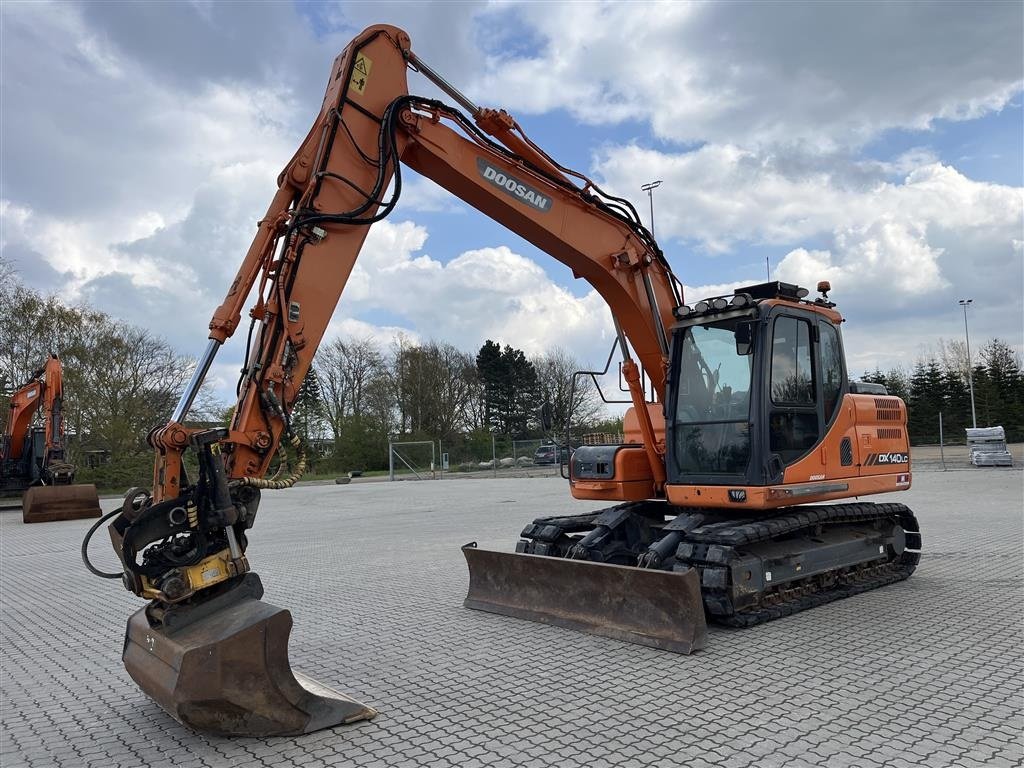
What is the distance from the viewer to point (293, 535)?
47.0 ft

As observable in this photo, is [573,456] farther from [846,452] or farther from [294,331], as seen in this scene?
[294,331]

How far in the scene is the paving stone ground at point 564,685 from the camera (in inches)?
152

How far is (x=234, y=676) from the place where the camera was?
3.99 metres

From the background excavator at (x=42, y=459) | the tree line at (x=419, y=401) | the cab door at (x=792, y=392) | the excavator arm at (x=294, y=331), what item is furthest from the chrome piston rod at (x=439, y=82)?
the tree line at (x=419, y=401)

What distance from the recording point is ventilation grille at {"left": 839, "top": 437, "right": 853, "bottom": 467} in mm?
6914

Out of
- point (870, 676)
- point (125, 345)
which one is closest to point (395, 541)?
point (870, 676)

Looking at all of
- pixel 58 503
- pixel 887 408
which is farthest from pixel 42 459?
pixel 887 408

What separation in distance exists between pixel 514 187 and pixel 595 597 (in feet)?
11.1

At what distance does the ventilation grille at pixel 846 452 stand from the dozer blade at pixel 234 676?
4707 millimetres

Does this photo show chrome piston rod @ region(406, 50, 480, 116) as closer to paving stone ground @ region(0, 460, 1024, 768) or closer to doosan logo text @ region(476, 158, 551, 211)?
doosan logo text @ region(476, 158, 551, 211)

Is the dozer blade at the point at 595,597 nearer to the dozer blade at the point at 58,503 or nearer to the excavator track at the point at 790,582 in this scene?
the excavator track at the point at 790,582

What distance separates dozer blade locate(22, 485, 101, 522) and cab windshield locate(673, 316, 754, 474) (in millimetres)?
18063

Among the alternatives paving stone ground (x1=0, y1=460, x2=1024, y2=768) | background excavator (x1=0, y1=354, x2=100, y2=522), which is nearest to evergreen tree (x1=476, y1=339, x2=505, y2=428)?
background excavator (x1=0, y1=354, x2=100, y2=522)

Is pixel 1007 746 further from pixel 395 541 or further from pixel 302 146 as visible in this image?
pixel 395 541
